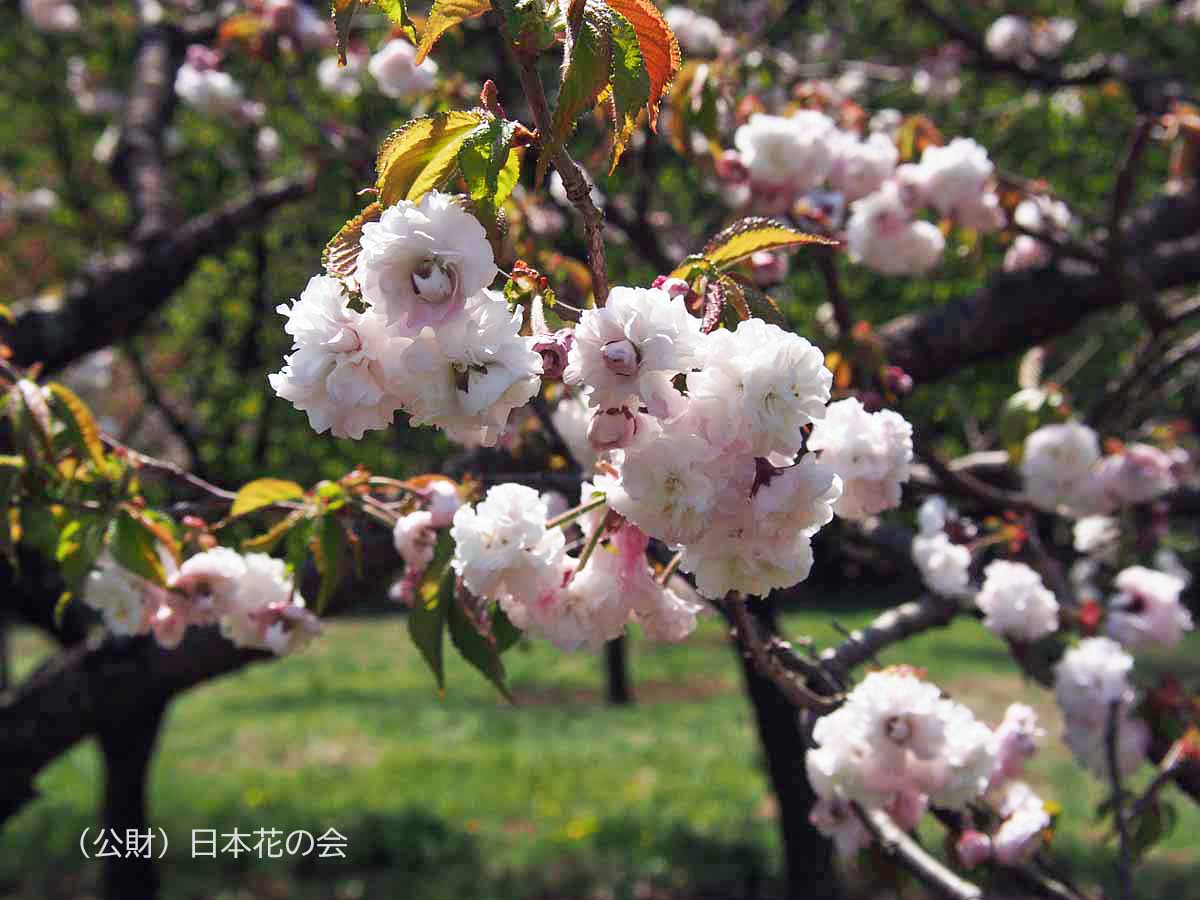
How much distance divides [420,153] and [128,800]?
371 cm

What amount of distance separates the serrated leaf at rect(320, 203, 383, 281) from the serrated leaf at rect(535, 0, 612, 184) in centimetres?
15

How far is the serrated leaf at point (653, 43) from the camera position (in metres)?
0.93

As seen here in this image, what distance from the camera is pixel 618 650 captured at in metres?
8.62

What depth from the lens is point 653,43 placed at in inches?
36.9

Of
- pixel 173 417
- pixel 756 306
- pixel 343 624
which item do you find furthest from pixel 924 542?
pixel 343 624

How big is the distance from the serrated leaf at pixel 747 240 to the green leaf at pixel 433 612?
18.0 inches

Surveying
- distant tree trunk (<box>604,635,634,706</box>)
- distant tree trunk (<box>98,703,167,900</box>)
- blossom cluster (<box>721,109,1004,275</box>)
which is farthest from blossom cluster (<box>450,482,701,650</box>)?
distant tree trunk (<box>604,635,634,706</box>)

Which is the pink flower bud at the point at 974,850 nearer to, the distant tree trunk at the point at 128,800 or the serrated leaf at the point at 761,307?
the serrated leaf at the point at 761,307

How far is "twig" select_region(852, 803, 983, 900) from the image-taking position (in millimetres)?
1628

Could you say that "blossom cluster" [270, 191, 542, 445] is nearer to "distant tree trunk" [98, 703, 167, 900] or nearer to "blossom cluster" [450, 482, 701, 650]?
"blossom cluster" [450, 482, 701, 650]

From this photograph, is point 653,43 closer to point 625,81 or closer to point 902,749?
point 625,81

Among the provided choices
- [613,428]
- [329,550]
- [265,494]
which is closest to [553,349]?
[613,428]

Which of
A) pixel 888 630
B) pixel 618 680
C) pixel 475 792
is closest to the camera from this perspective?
pixel 888 630

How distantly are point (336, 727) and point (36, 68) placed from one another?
15.5 feet
